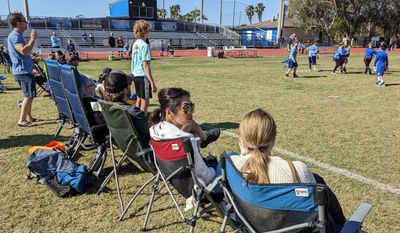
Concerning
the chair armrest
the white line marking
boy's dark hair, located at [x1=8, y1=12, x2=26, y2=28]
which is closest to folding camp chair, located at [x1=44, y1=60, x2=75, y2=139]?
boy's dark hair, located at [x1=8, y1=12, x2=26, y2=28]

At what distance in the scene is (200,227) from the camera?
344 cm

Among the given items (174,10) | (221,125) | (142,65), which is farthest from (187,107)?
(174,10)

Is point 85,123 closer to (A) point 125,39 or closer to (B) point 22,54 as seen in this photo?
(B) point 22,54

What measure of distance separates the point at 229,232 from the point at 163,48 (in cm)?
3140

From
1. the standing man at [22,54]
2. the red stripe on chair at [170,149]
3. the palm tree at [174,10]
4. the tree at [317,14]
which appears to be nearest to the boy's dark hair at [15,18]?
the standing man at [22,54]

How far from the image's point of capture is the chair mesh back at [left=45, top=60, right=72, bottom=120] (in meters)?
5.16

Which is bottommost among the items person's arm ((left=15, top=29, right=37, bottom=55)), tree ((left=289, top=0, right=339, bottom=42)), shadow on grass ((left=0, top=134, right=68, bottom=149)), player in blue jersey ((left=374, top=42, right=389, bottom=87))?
shadow on grass ((left=0, top=134, right=68, bottom=149))

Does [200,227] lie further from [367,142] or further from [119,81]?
[367,142]

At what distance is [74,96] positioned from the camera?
4.61 m

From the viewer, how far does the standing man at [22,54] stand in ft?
21.0

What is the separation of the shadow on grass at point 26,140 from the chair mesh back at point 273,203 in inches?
183

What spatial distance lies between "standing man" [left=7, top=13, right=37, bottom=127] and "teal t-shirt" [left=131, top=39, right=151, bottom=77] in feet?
6.07

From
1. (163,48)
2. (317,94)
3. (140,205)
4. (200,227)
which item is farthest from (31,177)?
(163,48)

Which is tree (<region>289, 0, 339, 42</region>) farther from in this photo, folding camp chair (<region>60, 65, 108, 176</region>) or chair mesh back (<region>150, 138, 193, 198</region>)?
chair mesh back (<region>150, 138, 193, 198</region>)
